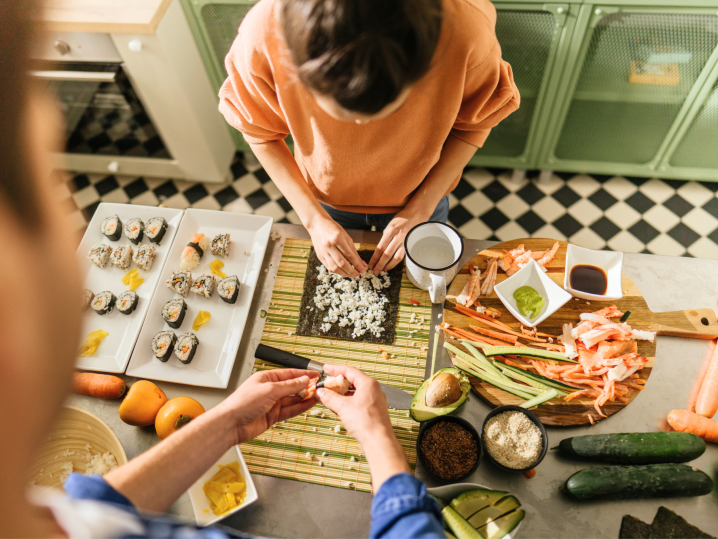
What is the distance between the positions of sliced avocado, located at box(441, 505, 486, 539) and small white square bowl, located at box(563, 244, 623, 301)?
0.73 m

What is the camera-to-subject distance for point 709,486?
104 centimetres

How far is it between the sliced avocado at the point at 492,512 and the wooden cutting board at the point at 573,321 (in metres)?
0.27

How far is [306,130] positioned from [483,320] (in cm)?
79

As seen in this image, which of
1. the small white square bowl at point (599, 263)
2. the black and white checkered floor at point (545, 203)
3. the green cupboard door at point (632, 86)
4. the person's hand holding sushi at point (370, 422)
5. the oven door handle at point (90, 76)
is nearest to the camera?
the person's hand holding sushi at point (370, 422)

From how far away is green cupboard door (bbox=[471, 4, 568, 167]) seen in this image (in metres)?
2.06

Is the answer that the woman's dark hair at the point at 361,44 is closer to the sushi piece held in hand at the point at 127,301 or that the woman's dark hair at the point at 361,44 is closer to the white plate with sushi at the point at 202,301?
the white plate with sushi at the point at 202,301

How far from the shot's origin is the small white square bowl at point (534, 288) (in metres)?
1.26

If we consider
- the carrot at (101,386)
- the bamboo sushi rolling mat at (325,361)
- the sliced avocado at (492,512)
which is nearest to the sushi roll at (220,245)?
the bamboo sushi rolling mat at (325,361)

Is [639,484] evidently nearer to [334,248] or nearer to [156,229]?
[334,248]

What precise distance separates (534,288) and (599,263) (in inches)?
9.0

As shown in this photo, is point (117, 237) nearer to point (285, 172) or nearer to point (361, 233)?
point (285, 172)

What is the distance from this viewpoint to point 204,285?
4.74 feet

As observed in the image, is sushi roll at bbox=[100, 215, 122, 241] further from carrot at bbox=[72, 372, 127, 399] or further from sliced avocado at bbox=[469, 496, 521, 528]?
sliced avocado at bbox=[469, 496, 521, 528]

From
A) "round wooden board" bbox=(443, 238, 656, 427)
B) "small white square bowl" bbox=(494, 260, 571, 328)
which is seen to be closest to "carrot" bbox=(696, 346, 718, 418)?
"round wooden board" bbox=(443, 238, 656, 427)
